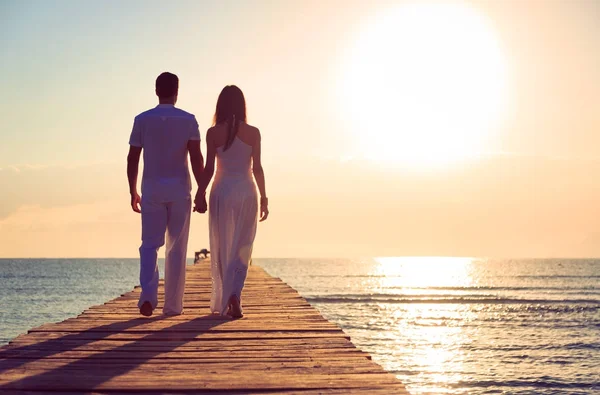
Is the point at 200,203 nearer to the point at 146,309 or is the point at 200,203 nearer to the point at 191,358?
the point at 146,309

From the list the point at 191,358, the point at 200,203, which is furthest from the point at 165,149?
the point at 191,358

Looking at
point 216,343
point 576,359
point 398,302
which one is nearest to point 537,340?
point 576,359

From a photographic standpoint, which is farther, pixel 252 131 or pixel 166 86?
pixel 252 131

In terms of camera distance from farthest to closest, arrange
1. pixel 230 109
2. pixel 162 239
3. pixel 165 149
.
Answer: pixel 230 109 < pixel 162 239 < pixel 165 149

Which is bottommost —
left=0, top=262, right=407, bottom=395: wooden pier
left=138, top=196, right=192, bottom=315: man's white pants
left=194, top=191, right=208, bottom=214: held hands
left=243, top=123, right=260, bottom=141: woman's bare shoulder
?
left=0, top=262, right=407, bottom=395: wooden pier

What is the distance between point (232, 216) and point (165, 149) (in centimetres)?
96

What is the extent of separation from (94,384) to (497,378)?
62.2ft

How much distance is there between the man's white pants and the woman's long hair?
0.81m

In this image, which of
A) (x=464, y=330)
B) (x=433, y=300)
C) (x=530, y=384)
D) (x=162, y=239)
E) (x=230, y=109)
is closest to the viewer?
(x=162, y=239)

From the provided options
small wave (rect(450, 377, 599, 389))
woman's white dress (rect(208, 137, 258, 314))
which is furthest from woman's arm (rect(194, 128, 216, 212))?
small wave (rect(450, 377, 599, 389))

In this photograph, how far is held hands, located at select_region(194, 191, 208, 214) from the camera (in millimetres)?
6676

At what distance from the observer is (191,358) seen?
4477 millimetres

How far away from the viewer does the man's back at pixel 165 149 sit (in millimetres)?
6570

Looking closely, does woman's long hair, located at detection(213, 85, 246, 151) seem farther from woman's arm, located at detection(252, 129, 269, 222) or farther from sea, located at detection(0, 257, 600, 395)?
sea, located at detection(0, 257, 600, 395)
